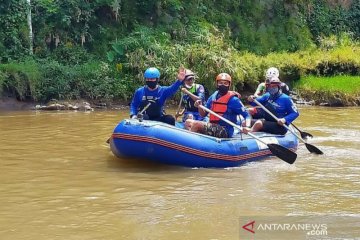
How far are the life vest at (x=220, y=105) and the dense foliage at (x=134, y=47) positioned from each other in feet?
24.2

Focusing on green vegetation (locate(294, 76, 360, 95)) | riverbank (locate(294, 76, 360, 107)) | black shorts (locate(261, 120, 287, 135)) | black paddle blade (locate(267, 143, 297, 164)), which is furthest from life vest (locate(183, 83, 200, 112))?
green vegetation (locate(294, 76, 360, 95))

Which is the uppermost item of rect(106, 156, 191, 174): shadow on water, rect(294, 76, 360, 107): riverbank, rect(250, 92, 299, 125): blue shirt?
rect(250, 92, 299, 125): blue shirt

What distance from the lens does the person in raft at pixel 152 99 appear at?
7941 mm

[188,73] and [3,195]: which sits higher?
[188,73]

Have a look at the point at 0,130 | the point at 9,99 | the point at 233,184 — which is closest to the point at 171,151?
the point at 233,184

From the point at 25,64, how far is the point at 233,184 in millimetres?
9835

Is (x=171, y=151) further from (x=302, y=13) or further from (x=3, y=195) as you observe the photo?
(x=302, y=13)

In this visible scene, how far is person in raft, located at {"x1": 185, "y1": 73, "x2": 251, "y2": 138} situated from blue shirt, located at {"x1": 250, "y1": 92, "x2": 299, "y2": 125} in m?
0.97

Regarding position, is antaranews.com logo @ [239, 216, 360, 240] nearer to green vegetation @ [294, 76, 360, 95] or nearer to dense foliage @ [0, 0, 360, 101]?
dense foliage @ [0, 0, 360, 101]

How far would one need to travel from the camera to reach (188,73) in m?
8.63

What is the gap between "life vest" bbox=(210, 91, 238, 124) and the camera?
26.5 ft

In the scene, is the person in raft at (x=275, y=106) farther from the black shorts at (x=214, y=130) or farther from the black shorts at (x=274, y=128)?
the black shorts at (x=214, y=130)

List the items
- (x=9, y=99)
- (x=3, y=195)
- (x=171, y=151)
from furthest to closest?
(x=9, y=99), (x=171, y=151), (x=3, y=195)

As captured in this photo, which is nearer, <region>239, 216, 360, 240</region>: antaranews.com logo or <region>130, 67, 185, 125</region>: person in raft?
<region>239, 216, 360, 240</region>: antaranews.com logo
